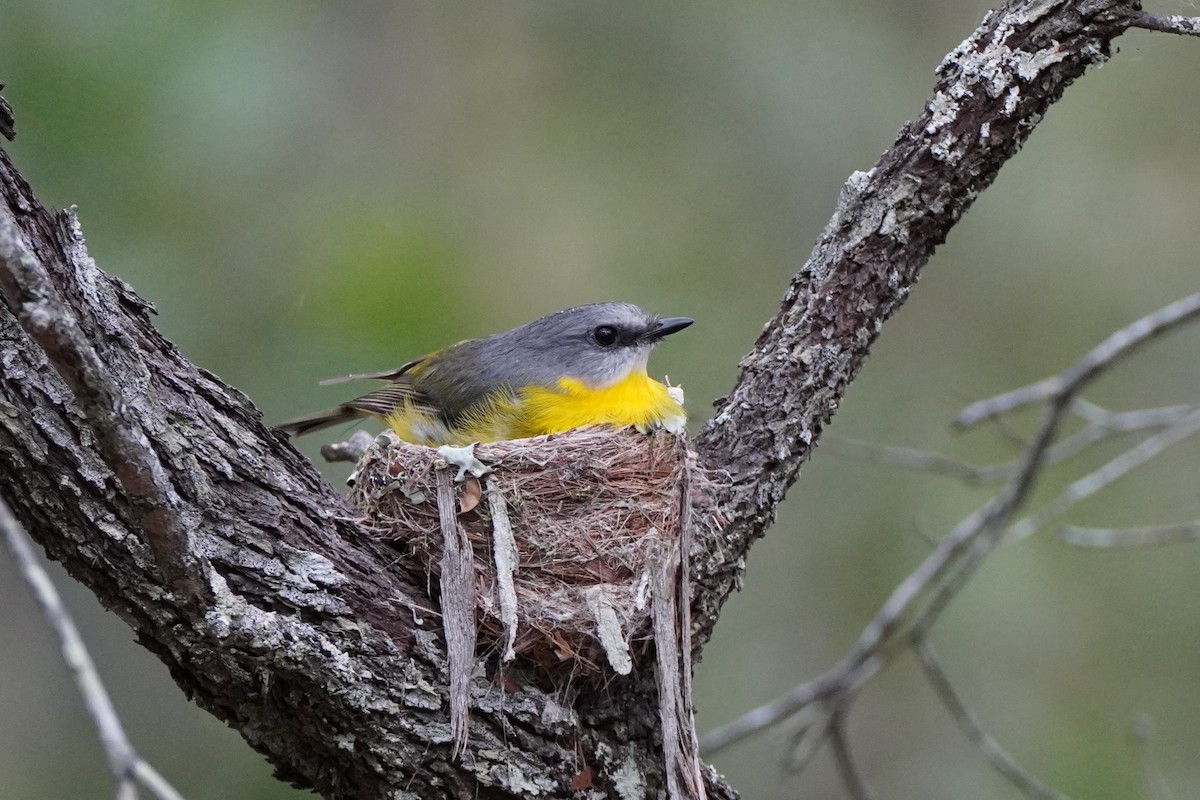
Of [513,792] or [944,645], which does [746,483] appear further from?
[944,645]

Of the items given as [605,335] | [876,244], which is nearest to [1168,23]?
[876,244]

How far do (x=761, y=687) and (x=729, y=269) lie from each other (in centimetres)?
254

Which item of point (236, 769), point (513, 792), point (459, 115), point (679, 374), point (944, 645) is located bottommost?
point (513, 792)

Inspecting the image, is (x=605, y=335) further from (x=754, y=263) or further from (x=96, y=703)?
(x=96, y=703)

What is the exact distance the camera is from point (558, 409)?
4.80 meters

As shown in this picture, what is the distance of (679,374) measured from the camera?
22.3ft

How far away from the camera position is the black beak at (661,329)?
5.01 meters

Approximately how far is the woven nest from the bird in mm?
613

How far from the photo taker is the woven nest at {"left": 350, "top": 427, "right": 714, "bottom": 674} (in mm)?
3219

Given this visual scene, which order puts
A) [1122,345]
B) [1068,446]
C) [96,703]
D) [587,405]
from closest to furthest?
[96,703]
[1122,345]
[587,405]
[1068,446]

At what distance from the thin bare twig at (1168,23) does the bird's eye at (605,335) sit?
2.41 metres

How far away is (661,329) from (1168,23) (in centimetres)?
240

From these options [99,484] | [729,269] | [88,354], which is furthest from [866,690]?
[88,354]

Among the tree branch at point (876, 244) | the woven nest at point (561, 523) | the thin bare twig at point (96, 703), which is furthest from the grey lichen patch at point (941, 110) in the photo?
the thin bare twig at point (96, 703)
